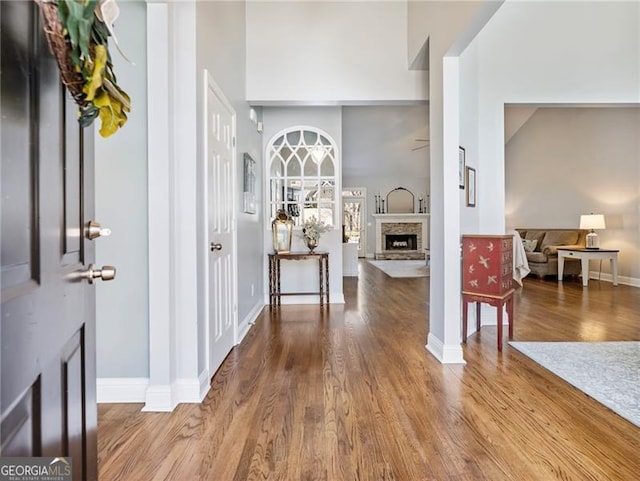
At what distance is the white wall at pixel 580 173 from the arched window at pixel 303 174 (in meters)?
4.41

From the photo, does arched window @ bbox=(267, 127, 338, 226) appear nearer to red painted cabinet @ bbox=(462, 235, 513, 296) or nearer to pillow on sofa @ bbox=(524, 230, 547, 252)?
red painted cabinet @ bbox=(462, 235, 513, 296)

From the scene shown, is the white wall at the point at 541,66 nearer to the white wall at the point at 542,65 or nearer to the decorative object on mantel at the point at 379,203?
the white wall at the point at 542,65

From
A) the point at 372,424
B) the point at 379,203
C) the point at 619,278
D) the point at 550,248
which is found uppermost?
the point at 379,203

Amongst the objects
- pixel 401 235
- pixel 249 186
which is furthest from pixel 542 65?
pixel 401 235

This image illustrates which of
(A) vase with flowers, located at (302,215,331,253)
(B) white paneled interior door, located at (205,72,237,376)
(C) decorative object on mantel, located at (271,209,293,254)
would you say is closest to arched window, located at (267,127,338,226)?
(A) vase with flowers, located at (302,215,331,253)

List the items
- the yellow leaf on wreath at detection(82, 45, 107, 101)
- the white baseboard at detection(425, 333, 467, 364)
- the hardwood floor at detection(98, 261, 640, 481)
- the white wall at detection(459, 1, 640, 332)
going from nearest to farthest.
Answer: the yellow leaf on wreath at detection(82, 45, 107, 101), the hardwood floor at detection(98, 261, 640, 481), the white baseboard at detection(425, 333, 467, 364), the white wall at detection(459, 1, 640, 332)

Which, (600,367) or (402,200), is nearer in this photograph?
(600,367)

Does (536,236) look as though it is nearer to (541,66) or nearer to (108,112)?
(541,66)

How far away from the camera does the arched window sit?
194 inches

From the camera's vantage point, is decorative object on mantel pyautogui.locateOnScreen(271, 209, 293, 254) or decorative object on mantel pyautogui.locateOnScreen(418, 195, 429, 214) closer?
decorative object on mantel pyautogui.locateOnScreen(271, 209, 293, 254)

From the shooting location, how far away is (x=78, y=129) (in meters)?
0.86

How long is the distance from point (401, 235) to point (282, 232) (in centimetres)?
827

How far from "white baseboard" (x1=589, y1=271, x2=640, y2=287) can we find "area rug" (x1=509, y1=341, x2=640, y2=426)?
382 cm

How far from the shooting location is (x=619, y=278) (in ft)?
20.9
